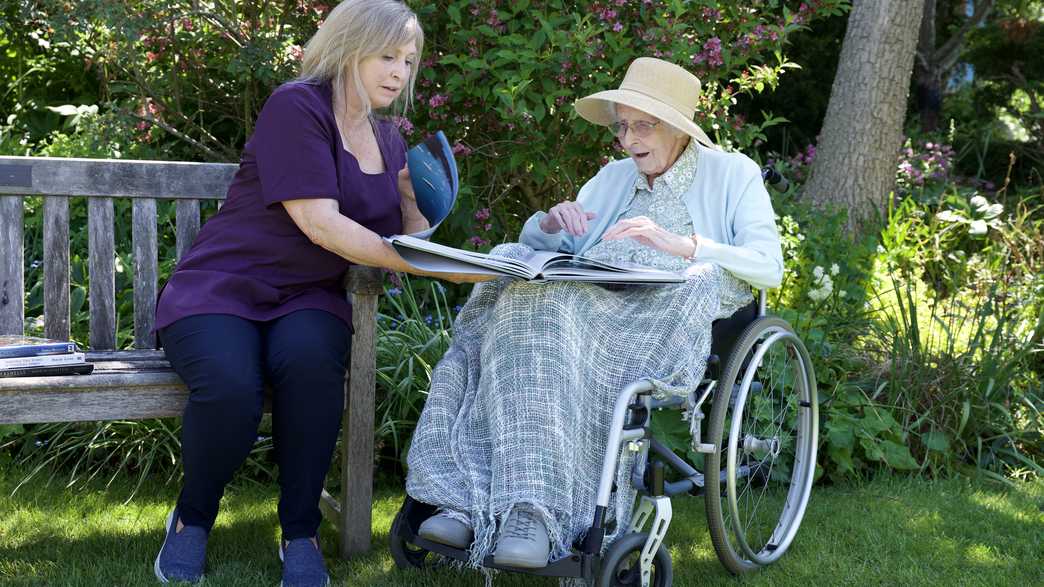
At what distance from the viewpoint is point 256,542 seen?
3.18m

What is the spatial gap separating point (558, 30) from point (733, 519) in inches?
76.3

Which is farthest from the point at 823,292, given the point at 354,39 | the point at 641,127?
the point at 354,39

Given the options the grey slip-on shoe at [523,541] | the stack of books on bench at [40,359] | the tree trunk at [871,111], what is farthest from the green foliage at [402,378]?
the tree trunk at [871,111]

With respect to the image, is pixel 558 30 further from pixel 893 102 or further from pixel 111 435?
pixel 893 102

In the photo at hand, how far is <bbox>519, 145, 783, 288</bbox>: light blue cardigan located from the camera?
2.84m

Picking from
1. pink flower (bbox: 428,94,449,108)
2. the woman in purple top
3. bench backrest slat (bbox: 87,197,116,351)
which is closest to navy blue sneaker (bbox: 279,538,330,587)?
the woman in purple top

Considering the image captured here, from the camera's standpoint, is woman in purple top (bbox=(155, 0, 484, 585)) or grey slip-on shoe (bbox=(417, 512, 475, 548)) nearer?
grey slip-on shoe (bbox=(417, 512, 475, 548))

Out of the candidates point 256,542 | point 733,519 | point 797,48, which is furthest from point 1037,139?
point 256,542

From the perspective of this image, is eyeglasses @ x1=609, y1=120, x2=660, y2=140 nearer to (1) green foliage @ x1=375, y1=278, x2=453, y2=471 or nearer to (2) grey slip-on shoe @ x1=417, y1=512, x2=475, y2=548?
(1) green foliage @ x1=375, y1=278, x2=453, y2=471

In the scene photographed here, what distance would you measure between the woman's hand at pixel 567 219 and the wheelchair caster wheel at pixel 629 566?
2.89ft

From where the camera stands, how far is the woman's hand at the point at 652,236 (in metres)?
2.76

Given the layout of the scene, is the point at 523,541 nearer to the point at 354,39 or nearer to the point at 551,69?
the point at 354,39

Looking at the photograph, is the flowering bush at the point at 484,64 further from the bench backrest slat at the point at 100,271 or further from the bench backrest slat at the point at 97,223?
the bench backrest slat at the point at 100,271

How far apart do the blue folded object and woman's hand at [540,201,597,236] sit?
10.7 inches
